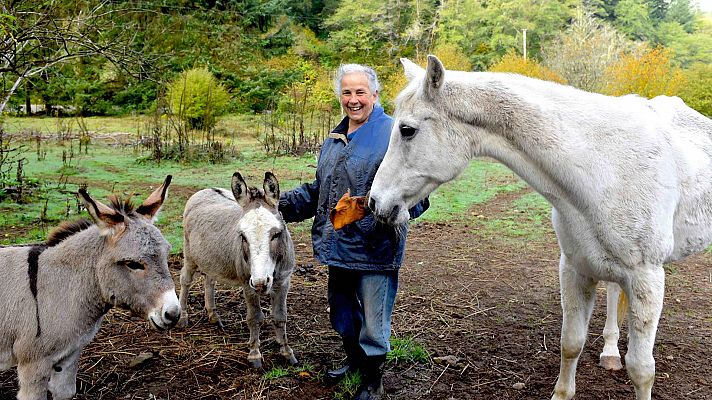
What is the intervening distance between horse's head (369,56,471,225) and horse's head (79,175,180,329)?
1.42 metres

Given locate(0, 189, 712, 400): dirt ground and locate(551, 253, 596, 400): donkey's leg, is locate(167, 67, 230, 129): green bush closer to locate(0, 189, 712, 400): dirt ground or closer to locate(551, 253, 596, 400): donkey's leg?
locate(0, 189, 712, 400): dirt ground

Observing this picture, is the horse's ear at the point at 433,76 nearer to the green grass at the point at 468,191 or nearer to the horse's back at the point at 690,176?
the horse's back at the point at 690,176

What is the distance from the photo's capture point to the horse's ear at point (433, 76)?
2.73 meters

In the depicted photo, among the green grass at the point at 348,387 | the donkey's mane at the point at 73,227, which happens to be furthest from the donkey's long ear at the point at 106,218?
the green grass at the point at 348,387

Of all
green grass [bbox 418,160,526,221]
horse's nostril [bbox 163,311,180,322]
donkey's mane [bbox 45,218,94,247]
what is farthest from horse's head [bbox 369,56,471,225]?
green grass [bbox 418,160,526,221]

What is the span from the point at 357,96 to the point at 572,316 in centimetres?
207

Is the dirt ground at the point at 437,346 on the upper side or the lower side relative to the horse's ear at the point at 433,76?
lower

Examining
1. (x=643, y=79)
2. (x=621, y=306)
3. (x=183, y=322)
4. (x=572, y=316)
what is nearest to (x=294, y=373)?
(x=183, y=322)

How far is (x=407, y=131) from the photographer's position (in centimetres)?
293

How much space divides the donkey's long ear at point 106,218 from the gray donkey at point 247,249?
865 mm

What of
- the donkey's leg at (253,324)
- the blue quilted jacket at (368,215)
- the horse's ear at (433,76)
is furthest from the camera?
the donkey's leg at (253,324)

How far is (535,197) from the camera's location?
11523mm

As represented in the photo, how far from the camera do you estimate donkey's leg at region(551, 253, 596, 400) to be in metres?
3.51

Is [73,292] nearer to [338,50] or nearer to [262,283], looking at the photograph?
[262,283]
